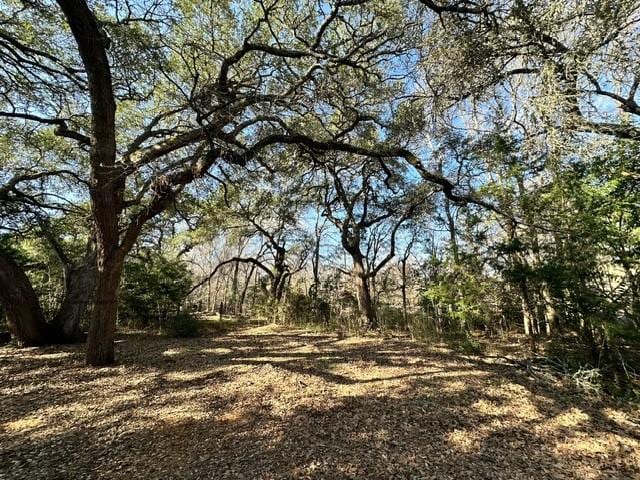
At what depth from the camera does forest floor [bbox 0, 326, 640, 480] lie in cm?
188

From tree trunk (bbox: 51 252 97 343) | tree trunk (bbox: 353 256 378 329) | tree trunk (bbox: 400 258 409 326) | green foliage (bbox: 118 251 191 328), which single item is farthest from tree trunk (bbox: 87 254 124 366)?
tree trunk (bbox: 400 258 409 326)

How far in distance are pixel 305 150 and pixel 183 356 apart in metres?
3.49

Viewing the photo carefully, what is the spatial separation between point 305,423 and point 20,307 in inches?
202

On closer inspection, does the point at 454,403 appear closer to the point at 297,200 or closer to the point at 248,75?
the point at 248,75

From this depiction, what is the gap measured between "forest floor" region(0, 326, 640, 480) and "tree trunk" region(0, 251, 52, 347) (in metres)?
1.09

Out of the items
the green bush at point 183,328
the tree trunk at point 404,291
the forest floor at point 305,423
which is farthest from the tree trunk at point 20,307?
the tree trunk at point 404,291

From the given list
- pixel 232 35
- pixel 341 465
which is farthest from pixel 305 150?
pixel 341 465

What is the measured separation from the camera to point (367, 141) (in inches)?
229

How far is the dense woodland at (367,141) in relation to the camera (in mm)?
2920

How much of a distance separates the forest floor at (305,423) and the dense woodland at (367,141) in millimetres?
686

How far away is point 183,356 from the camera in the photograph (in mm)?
4387

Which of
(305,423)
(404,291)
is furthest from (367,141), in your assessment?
(305,423)

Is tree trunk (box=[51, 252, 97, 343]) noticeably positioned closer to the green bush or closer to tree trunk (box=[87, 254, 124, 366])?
the green bush

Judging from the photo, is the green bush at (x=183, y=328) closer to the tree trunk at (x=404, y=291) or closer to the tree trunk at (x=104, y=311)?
the tree trunk at (x=104, y=311)
